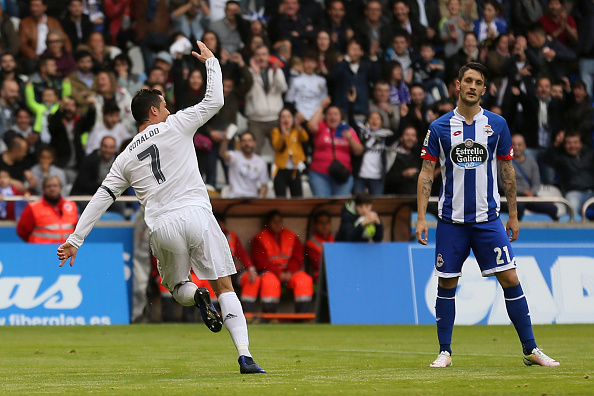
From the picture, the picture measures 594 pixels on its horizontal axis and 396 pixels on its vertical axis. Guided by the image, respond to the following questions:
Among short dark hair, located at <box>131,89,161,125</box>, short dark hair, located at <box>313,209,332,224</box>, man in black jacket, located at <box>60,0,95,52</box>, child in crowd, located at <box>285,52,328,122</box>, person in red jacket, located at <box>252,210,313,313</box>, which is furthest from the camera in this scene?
man in black jacket, located at <box>60,0,95,52</box>

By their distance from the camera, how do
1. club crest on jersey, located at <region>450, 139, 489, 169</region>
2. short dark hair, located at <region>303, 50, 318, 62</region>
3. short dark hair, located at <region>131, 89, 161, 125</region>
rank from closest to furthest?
short dark hair, located at <region>131, 89, 161, 125</region> < club crest on jersey, located at <region>450, 139, 489, 169</region> < short dark hair, located at <region>303, 50, 318, 62</region>

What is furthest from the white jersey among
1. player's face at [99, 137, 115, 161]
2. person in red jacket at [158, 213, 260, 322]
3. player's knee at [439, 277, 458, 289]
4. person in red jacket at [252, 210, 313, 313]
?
player's face at [99, 137, 115, 161]

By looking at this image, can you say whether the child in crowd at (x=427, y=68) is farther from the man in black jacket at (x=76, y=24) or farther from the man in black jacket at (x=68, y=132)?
the man in black jacket at (x=68, y=132)

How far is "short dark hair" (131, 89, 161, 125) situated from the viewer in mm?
8062

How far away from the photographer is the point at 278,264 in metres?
16.6

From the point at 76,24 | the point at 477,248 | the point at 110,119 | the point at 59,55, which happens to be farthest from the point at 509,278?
the point at 76,24

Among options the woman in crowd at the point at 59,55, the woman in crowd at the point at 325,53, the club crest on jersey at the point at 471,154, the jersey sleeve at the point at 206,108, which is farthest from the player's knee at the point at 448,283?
the woman in crowd at the point at 59,55

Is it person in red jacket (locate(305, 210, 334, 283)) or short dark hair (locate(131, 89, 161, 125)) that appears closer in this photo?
short dark hair (locate(131, 89, 161, 125))

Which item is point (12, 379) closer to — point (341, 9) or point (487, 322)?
point (487, 322)

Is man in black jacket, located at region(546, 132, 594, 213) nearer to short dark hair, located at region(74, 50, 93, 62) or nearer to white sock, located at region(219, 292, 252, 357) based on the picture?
short dark hair, located at region(74, 50, 93, 62)

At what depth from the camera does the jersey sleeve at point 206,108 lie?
7.90 meters

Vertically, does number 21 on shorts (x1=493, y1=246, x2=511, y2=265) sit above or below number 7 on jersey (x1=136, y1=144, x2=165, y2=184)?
below

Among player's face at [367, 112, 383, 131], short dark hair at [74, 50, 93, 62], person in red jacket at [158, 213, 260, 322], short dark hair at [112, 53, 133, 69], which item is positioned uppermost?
short dark hair at [74, 50, 93, 62]

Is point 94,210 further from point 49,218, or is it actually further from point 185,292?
point 49,218
